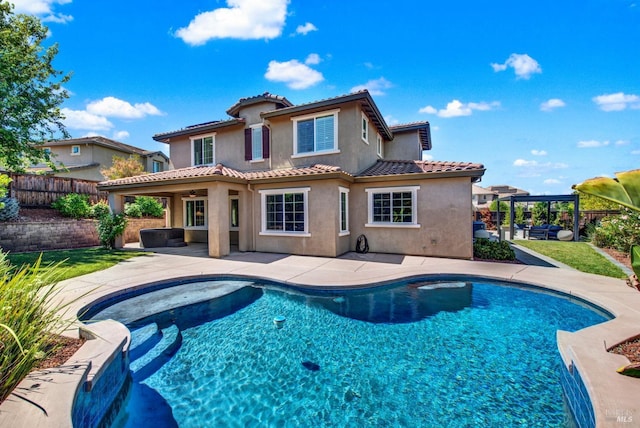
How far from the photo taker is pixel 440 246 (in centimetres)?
1198

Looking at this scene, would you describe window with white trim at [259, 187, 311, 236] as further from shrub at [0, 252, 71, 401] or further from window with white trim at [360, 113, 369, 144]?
shrub at [0, 252, 71, 401]

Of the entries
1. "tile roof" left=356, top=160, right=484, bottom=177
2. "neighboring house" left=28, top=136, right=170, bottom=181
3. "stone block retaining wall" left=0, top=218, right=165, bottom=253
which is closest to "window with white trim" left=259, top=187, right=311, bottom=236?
"tile roof" left=356, top=160, right=484, bottom=177

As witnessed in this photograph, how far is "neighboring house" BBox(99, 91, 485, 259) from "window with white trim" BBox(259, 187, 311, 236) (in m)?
0.05

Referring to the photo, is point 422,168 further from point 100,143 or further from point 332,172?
point 100,143

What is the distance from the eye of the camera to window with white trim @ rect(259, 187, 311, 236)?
498 inches

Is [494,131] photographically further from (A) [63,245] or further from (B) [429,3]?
(A) [63,245]

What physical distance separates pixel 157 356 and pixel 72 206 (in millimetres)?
17106

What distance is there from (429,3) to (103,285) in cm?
1541

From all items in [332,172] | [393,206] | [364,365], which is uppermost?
[332,172]

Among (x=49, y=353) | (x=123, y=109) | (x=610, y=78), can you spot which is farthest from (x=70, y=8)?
(x=123, y=109)

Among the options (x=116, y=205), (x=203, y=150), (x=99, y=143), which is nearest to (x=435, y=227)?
(x=203, y=150)

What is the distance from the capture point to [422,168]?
1242 centimetres

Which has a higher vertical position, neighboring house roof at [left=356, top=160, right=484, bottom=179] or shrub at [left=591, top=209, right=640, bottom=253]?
neighboring house roof at [left=356, top=160, right=484, bottom=179]

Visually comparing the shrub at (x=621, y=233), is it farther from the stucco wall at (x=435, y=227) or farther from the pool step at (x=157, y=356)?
the pool step at (x=157, y=356)
